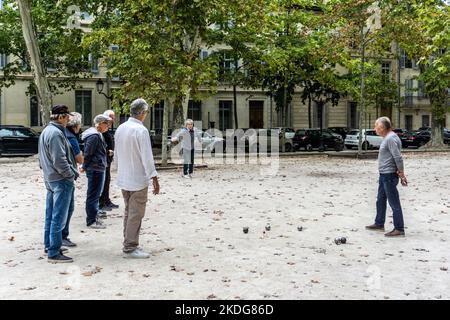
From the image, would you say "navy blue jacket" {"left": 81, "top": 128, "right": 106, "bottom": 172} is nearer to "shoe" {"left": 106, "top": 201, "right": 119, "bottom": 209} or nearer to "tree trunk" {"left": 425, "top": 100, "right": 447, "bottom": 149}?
"shoe" {"left": 106, "top": 201, "right": 119, "bottom": 209}

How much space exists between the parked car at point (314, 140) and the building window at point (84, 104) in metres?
17.9

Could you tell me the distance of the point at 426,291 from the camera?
5.81m

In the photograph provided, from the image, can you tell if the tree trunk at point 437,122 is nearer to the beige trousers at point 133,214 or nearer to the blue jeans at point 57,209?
A: the beige trousers at point 133,214

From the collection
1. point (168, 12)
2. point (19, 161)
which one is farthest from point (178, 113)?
point (19, 161)

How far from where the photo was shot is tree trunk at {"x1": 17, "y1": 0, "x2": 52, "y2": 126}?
2128 centimetres

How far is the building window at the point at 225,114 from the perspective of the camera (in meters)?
50.5

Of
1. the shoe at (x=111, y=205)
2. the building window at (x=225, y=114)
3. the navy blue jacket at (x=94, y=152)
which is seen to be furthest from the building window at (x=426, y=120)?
the navy blue jacket at (x=94, y=152)

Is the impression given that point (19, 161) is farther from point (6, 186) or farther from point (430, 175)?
point (430, 175)

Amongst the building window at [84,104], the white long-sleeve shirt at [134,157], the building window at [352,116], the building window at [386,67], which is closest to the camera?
the white long-sleeve shirt at [134,157]

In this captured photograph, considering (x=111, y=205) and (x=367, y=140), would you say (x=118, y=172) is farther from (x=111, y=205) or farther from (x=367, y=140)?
(x=367, y=140)

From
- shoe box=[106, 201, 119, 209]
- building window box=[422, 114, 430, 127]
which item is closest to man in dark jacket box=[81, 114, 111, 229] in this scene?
shoe box=[106, 201, 119, 209]

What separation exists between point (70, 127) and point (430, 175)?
14529mm

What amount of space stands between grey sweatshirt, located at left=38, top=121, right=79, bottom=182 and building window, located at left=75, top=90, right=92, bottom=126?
38980 mm

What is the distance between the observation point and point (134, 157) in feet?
23.4
